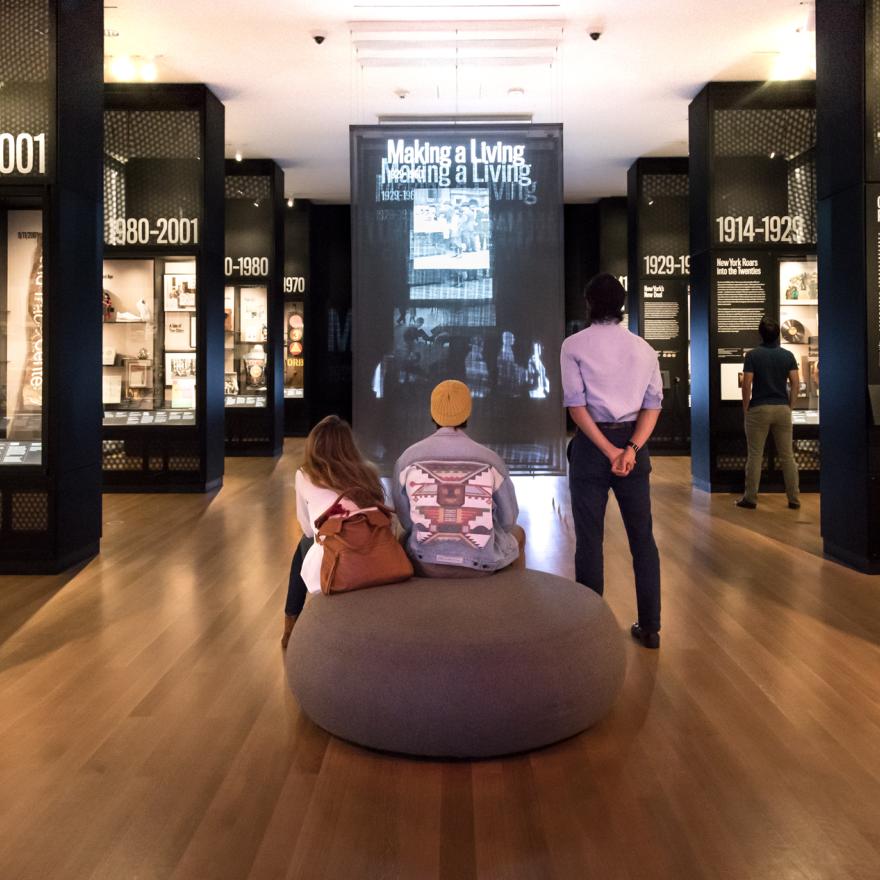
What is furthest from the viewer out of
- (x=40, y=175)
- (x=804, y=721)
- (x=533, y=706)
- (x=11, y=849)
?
(x=40, y=175)

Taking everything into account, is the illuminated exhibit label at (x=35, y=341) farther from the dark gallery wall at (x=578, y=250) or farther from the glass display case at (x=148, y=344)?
the dark gallery wall at (x=578, y=250)

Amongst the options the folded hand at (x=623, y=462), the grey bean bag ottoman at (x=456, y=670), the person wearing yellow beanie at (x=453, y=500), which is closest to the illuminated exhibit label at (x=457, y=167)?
the folded hand at (x=623, y=462)

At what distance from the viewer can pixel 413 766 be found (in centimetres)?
290

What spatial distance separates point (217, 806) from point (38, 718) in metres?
1.08

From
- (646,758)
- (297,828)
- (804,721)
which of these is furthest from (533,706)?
(804,721)

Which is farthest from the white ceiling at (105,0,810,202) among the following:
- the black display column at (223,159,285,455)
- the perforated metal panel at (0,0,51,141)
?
the perforated metal panel at (0,0,51,141)

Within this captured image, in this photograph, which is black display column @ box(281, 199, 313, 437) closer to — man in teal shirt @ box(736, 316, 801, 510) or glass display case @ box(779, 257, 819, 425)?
glass display case @ box(779, 257, 819, 425)

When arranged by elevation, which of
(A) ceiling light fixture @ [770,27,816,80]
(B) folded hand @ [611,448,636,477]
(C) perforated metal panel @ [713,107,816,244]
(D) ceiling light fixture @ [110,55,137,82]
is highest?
(A) ceiling light fixture @ [770,27,816,80]

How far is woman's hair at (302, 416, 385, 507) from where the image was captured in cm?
355

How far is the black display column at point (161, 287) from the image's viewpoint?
9945 mm

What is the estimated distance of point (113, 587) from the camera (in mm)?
5449

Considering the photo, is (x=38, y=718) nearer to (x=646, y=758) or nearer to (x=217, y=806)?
(x=217, y=806)

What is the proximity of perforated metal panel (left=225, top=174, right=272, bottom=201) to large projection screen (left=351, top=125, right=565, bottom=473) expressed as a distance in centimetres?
633

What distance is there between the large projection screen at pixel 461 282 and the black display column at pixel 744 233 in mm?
→ 2826
